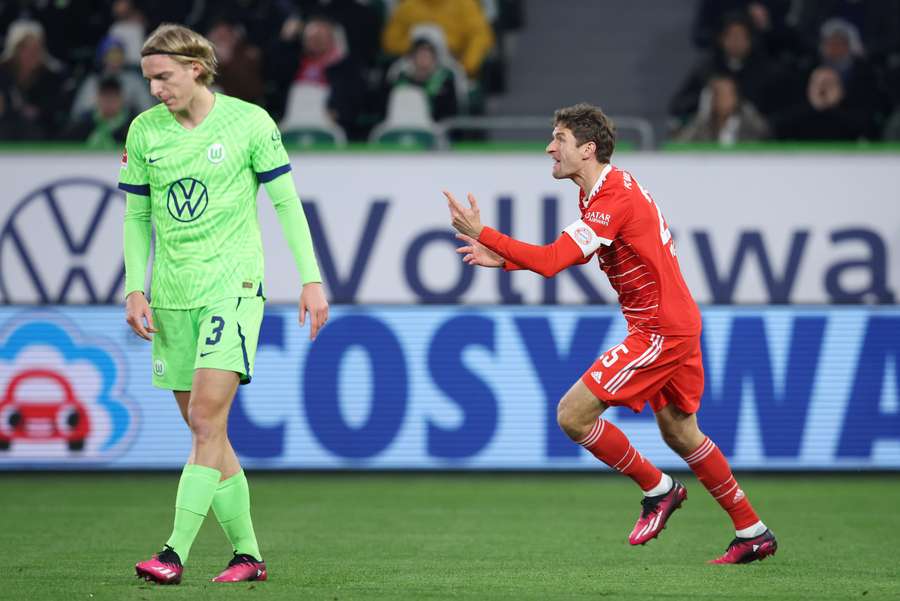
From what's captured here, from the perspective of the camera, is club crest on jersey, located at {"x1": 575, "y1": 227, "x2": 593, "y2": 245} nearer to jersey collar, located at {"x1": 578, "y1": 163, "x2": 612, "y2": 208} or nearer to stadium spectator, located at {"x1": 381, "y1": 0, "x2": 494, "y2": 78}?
jersey collar, located at {"x1": 578, "y1": 163, "x2": 612, "y2": 208}

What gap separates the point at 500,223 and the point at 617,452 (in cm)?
451

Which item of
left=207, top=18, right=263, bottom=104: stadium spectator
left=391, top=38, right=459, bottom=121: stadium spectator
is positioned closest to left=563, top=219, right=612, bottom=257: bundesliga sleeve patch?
left=391, top=38, right=459, bottom=121: stadium spectator

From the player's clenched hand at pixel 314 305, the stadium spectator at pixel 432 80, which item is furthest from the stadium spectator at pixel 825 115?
the player's clenched hand at pixel 314 305

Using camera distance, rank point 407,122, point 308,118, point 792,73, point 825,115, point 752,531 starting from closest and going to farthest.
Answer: point 752,531 → point 825,115 → point 407,122 → point 308,118 → point 792,73

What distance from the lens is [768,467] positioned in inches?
430

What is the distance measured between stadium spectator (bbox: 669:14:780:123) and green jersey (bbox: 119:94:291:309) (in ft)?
26.0

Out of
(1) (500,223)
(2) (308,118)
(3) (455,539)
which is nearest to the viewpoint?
(3) (455,539)

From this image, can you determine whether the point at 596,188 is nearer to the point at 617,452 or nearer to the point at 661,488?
the point at 617,452

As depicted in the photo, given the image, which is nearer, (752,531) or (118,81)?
(752,531)

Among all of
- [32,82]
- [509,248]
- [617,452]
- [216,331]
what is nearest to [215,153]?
[216,331]

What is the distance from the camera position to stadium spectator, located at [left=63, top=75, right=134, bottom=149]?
11.9m

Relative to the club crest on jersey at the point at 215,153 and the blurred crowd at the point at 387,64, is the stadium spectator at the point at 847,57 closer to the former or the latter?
the blurred crowd at the point at 387,64

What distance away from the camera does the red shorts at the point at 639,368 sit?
21.6 ft

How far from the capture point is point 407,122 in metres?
12.6
